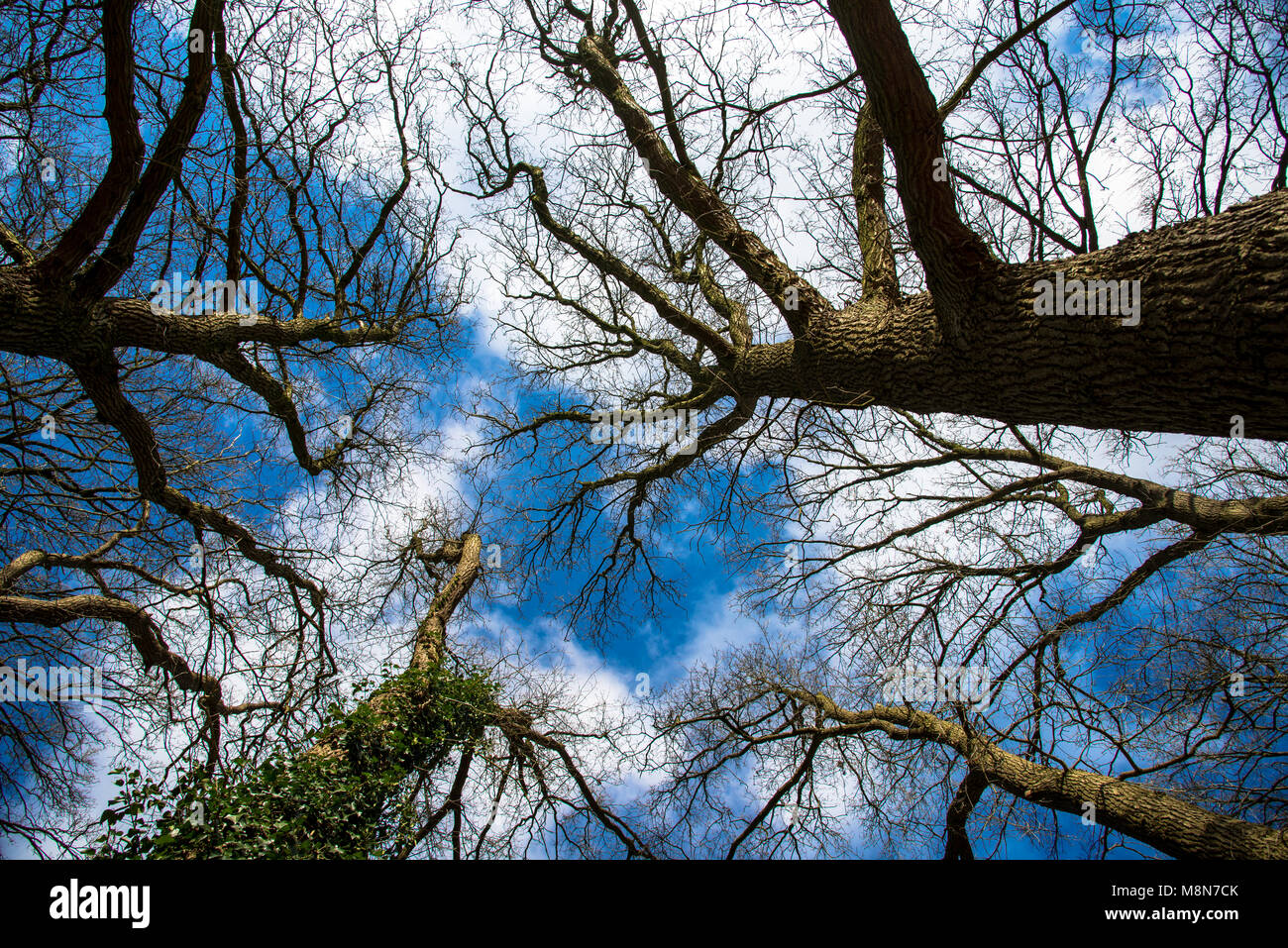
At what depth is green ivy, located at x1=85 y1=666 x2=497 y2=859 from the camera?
11.0 feet

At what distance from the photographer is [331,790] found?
13.6 ft

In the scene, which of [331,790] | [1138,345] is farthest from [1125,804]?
[331,790]

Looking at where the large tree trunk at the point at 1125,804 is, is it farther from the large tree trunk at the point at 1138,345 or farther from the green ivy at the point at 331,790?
the green ivy at the point at 331,790

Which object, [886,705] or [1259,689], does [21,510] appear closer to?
[886,705]

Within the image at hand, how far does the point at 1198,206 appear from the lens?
4133 mm

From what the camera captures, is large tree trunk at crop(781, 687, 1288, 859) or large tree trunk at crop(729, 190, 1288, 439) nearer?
large tree trunk at crop(729, 190, 1288, 439)

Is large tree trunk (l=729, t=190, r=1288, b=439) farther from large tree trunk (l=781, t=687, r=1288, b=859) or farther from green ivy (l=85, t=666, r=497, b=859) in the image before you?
green ivy (l=85, t=666, r=497, b=859)

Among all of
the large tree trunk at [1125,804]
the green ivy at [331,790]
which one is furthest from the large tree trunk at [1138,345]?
the green ivy at [331,790]

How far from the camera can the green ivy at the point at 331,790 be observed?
336 cm

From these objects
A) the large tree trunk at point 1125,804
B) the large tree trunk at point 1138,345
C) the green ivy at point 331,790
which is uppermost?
the large tree trunk at point 1138,345

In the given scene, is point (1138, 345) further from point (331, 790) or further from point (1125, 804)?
point (331, 790)

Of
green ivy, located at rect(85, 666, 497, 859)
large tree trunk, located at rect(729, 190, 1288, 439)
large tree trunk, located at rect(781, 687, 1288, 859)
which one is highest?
large tree trunk, located at rect(729, 190, 1288, 439)

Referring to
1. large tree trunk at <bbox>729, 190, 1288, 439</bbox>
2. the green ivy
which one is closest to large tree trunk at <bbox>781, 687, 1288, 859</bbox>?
large tree trunk at <bbox>729, 190, 1288, 439</bbox>
